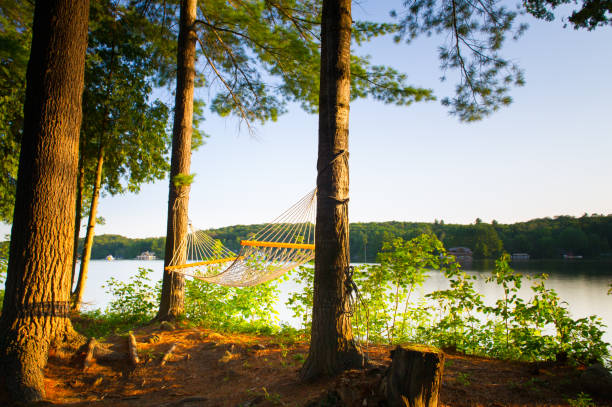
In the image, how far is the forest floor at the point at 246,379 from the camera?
1740 millimetres

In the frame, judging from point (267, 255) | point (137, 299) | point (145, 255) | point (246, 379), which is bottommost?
point (145, 255)

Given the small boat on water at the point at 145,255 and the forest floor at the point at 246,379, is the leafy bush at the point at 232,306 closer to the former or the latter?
the forest floor at the point at 246,379

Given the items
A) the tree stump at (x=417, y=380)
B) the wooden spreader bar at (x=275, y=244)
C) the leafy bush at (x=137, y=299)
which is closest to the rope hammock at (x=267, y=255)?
the wooden spreader bar at (x=275, y=244)

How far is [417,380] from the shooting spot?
1.45 meters

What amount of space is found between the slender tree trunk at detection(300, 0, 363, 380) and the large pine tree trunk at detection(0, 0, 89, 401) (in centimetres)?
166

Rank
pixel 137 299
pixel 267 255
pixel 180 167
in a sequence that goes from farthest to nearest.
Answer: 1. pixel 137 299
2. pixel 180 167
3. pixel 267 255

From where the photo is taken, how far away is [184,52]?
12.2 ft

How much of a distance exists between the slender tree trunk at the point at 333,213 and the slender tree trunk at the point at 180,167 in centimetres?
196

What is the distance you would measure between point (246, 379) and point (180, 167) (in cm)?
222

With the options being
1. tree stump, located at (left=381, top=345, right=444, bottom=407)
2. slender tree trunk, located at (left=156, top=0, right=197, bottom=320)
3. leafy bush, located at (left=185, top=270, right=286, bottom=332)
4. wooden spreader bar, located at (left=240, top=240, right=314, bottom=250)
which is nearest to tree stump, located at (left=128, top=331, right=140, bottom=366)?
slender tree trunk, located at (left=156, top=0, right=197, bottom=320)

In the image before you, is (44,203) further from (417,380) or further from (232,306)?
(417,380)

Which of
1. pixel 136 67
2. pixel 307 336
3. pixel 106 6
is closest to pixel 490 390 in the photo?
pixel 307 336

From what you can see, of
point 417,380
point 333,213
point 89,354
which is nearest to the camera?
point 417,380

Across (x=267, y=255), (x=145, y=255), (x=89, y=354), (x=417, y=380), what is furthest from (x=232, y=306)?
(x=145, y=255)
